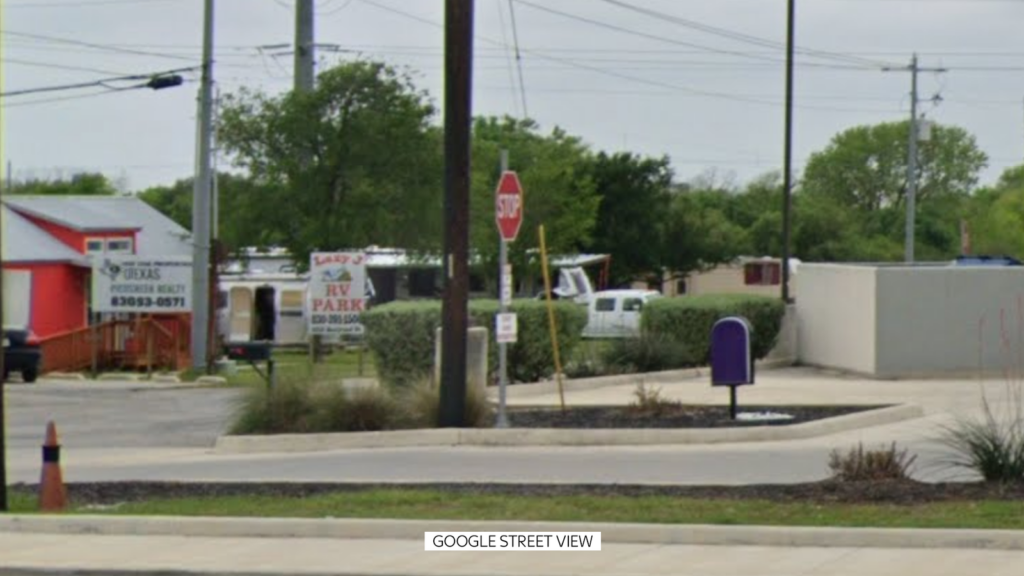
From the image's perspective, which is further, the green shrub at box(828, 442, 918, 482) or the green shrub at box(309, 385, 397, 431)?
the green shrub at box(309, 385, 397, 431)

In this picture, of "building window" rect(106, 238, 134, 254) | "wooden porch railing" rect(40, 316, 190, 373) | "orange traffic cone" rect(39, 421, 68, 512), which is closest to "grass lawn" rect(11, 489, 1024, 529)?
"orange traffic cone" rect(39, 421, 68, 512)

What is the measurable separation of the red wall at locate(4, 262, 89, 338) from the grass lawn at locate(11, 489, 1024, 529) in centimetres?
3287

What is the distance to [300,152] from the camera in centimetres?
5188

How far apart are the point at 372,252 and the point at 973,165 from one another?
60.8 m

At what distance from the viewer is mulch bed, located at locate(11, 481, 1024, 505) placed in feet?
51.2

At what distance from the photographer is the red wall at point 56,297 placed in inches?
1930

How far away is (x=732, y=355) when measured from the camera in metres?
23.0

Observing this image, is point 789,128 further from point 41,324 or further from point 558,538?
point 558,538

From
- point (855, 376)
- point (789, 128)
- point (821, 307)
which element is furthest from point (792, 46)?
point (855, 376)

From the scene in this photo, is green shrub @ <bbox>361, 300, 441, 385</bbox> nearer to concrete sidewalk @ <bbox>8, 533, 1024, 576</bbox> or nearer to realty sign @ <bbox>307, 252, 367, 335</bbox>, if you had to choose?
realty sign @ <bbox>307, 252, 367, 335</bbox>

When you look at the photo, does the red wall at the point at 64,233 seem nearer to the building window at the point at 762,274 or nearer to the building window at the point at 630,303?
the building window at the point at 630,303

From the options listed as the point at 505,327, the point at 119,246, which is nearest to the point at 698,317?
the point at 505,327

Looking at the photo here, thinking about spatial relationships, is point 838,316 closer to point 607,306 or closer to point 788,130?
point 788,130

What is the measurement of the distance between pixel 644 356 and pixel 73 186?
257 ft
